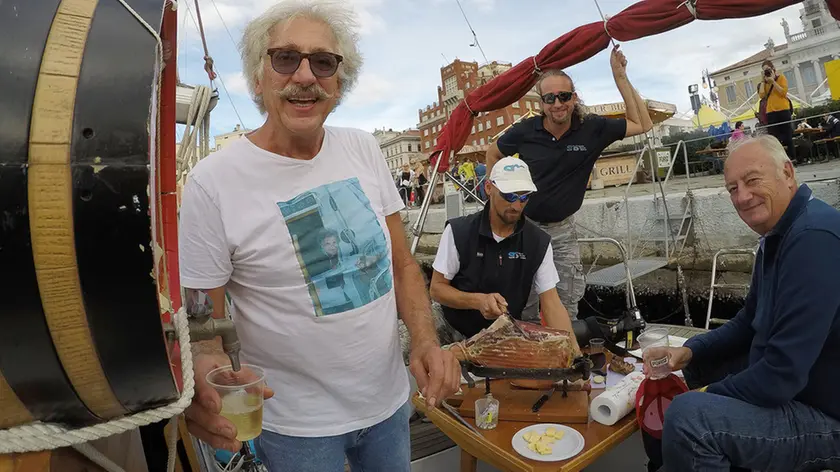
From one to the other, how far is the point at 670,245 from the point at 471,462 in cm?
588

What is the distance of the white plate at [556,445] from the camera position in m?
1.77

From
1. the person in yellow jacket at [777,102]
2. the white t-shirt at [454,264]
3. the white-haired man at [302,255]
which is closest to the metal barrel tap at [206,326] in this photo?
the white-haired man at [302,255]

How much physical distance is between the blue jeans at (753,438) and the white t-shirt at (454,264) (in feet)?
4.08

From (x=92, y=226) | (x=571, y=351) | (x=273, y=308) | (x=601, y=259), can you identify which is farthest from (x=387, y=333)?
(x=601, y=259)

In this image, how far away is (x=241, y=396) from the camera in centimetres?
102

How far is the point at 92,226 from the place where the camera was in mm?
526

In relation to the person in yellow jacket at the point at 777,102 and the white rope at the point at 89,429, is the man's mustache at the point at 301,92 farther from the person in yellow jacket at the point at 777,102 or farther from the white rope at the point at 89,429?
the person in yellow jacket at the point at 777,102

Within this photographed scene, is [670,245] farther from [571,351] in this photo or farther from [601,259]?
[571,351]

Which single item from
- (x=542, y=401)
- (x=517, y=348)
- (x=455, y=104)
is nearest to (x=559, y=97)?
(x=517, y=348)

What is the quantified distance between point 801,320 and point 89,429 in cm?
224

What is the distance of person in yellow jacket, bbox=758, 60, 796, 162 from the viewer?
7465 mm

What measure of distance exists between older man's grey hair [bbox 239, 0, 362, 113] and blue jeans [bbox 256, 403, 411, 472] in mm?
1046

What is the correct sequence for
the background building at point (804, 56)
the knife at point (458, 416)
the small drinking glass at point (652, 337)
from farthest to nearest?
the background building at point (804, 56), the small drinking glass at point (652, 337), the knife at point (458, 416)

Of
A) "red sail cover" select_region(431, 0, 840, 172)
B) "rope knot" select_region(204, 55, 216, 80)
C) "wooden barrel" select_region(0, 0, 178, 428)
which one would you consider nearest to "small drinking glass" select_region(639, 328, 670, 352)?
"red sail cover" select_region(431, 0, 840, 172)
